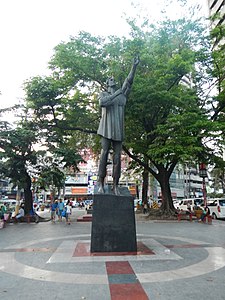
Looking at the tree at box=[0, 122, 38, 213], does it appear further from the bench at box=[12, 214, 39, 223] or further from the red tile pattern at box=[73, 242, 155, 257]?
the red tile pattern at box=[73, 242, 155, 257]

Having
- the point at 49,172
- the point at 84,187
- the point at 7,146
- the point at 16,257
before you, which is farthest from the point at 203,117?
the point at 84,187

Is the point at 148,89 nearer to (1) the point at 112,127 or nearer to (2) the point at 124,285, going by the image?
(1) the point at 112,127

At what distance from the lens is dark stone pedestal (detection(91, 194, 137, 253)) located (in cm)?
707

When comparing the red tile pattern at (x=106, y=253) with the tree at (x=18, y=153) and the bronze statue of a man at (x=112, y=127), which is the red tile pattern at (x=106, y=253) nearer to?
the bronze statue of a man at (x=112, y=127)

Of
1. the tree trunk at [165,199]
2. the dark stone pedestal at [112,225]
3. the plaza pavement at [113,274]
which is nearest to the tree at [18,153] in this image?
the tree trunk at [165,199]

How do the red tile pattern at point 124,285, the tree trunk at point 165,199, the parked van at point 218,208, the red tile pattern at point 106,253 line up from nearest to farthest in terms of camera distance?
1. the red tile pattern at point 124,285
2. the red tile pattern at point 106,253
3. the tree trunk at point 165,199
4. the parked van at point 218,208

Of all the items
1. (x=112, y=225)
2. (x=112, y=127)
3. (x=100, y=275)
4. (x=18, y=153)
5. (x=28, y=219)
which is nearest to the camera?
(x=100, y=275)

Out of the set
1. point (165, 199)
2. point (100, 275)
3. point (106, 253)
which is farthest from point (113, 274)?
point (165, 199)

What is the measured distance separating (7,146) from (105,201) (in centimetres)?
1254

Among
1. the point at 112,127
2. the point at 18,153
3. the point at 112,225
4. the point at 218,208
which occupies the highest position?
the point at 18,153

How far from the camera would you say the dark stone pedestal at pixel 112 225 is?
707cm

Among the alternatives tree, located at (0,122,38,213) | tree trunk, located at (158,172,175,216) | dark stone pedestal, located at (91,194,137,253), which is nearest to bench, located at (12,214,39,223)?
tree, located at (0,122,38,213)

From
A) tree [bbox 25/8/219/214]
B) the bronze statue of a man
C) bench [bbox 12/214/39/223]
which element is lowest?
bench [bbox 12/214/39/223]

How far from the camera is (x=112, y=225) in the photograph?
282 inches
